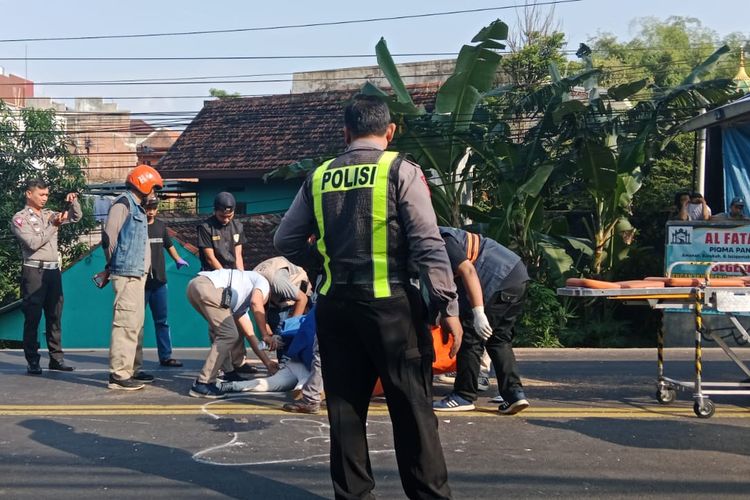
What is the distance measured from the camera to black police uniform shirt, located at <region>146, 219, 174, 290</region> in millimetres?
10336

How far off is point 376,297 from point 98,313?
16.1 m

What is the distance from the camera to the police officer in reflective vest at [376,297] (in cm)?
429

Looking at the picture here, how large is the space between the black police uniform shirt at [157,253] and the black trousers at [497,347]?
436 cm

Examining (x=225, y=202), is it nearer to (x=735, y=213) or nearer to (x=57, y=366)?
(x=57, y=366)

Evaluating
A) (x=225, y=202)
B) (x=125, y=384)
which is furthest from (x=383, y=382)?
(x=225, y=202)

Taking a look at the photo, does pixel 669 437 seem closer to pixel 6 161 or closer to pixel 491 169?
pixel 491 169

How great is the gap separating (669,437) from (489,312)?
1550 millimetres

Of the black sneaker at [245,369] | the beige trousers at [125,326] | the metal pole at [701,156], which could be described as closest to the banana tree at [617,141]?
the metal pole at [701,156]

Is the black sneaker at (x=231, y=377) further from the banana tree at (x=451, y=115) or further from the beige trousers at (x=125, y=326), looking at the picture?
the banana tree at (x=451, y=115)

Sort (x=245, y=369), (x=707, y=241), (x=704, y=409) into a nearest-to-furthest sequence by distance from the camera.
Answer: (x=704, y=409) → (x=245, y=369) → (x=707, y=241)

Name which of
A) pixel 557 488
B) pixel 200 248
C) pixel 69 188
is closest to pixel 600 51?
pixel 69 188

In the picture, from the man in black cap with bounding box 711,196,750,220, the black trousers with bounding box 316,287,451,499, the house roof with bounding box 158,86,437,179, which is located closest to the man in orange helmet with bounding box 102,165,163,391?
the black trousers with bounding box 316,287,451,499

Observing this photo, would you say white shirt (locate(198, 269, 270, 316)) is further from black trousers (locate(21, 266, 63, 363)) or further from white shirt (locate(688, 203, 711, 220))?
white shirt (locate(688, 203, 711, 220))

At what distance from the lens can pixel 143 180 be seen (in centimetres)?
863
